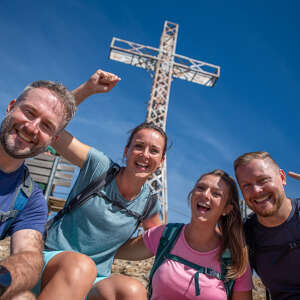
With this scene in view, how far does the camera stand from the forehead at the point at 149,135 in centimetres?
304

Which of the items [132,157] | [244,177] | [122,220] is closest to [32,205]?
[122,220]

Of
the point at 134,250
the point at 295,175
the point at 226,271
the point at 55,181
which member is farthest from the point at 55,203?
the point at 295,175

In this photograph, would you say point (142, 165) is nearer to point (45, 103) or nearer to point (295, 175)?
point (45, 103)

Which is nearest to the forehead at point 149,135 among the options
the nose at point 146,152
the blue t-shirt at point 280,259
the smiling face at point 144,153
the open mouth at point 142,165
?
the smiling face at point 144,153

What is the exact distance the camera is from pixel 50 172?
920cm

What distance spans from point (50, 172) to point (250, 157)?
7.57 metres

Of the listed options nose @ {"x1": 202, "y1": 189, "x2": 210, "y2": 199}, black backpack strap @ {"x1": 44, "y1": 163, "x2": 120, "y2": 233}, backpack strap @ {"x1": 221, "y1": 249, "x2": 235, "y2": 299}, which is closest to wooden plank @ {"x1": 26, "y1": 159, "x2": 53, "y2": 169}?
black backpack strap @ {"x1": 44, "y1": 163, "x2": 120, "y2": 233}

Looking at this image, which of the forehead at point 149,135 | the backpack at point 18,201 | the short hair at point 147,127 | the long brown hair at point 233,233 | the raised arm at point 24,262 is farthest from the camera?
the short hair at point 147,127

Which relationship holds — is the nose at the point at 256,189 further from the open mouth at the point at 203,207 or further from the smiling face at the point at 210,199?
the open mouth at the point at 203,207

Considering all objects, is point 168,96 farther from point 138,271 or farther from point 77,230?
point 77,230

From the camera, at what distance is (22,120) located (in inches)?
84.5

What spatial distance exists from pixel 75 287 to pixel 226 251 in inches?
65.4

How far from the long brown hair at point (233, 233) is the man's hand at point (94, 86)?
1.51m

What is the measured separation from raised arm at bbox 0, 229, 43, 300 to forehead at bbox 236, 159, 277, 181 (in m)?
2.14
